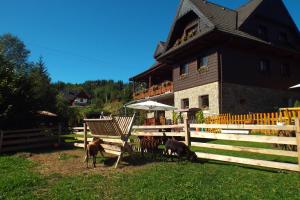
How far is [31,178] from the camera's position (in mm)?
6625

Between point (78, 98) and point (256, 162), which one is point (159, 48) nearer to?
point (256, 162)

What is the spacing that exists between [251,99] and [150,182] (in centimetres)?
1724

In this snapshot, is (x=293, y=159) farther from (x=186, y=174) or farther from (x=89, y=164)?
(x=89, y=164)

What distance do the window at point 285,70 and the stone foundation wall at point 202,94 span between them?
768 centimetres

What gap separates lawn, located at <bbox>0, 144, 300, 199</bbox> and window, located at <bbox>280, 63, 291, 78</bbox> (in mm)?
19161

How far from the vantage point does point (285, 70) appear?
81.0 feet

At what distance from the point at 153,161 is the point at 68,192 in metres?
3.31

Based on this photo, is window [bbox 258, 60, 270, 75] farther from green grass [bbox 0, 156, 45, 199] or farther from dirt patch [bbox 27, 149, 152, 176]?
green grass [bbox 0, 156, 45, 199]

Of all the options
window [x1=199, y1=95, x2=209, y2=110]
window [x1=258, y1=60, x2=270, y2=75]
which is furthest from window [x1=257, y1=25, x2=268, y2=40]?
window [x1=199, y1=95, x2=209, y2=110]

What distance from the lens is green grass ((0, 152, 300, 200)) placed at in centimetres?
508

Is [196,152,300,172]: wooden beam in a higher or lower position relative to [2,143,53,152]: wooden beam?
higher

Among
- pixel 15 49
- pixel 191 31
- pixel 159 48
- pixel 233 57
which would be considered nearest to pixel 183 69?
pixel 191 31

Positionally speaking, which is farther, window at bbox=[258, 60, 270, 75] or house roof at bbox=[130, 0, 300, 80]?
window at bbox=[258, 60, 270, 75]

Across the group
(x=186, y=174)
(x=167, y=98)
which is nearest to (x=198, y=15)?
(x=167, y=98)
